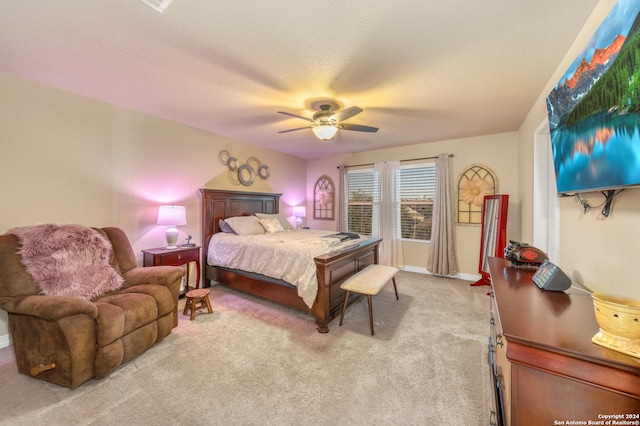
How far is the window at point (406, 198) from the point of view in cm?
463

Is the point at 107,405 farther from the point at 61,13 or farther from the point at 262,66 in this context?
the point at 262,66

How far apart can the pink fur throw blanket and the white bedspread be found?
128 centimetres

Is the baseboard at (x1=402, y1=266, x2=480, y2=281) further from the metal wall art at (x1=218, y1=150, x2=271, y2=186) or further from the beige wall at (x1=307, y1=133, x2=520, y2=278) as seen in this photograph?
the metal wall art at (x1=218, y1=150, x2=271, y2=186)

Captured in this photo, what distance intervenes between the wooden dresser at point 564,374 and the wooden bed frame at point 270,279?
65.7 inches

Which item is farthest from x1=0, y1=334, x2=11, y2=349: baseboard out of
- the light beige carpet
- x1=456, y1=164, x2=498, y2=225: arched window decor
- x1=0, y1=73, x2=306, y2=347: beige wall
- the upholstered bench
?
x1=456, y1=164, x2=498, y2=225: arched window decor

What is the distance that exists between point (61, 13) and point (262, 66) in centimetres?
128

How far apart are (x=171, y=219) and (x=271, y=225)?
1.53 metres

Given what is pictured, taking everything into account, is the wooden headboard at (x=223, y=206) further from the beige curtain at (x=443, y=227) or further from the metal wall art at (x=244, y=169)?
the beige curtain at (x=443, y=227)

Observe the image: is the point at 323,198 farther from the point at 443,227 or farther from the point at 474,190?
the point at 474,190

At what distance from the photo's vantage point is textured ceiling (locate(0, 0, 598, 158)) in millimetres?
1518

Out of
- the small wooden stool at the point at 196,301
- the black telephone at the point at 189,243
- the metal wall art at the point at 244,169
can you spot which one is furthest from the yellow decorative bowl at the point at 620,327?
the metal wall art at the point at 244,169

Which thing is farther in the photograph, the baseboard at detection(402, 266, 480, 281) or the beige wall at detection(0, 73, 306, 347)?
the baseboard at detection(402, 266, 480, 281)

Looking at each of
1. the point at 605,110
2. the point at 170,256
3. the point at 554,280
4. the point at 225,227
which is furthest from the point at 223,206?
the point at 605,110

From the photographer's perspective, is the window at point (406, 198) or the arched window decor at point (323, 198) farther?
the arched window decor at point (323, 198)
